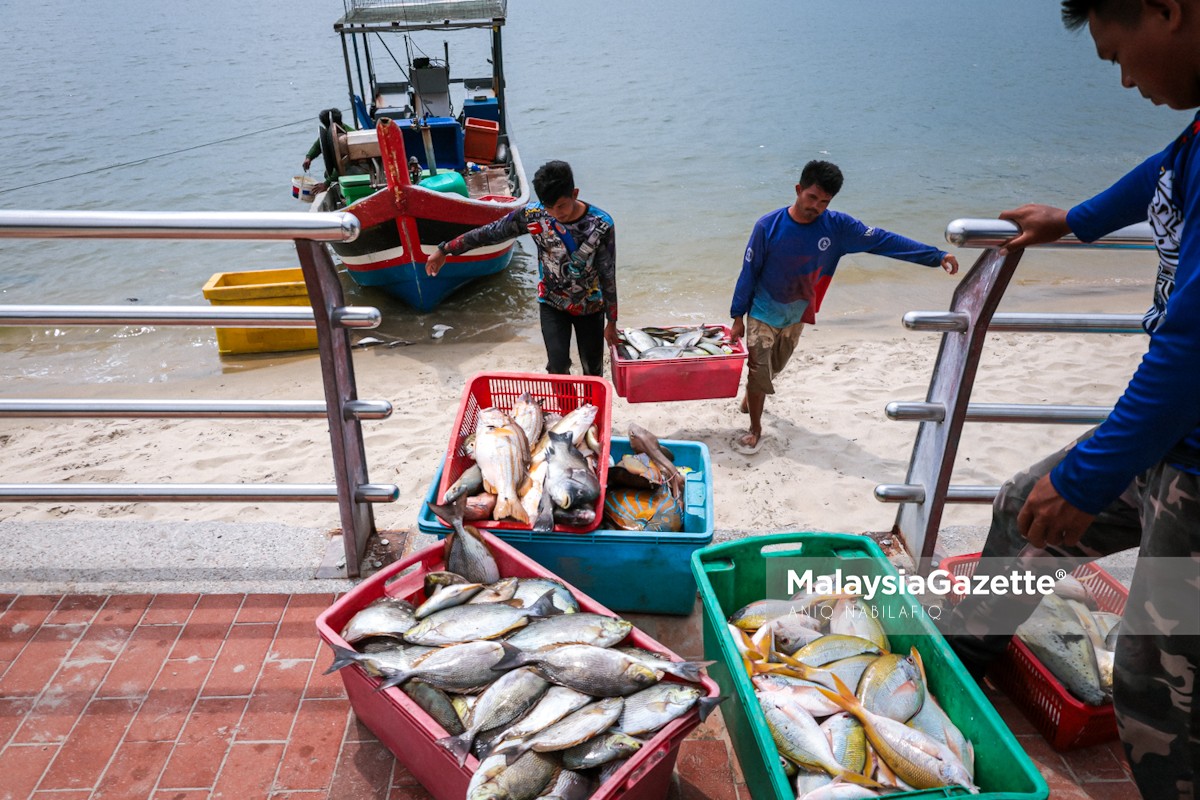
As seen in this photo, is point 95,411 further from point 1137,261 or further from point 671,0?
point 671,0

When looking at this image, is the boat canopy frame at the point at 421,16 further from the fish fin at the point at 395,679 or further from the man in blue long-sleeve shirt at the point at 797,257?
the fish fin at the point at 395,679

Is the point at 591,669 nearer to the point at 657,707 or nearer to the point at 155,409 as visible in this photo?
the point at 657,707

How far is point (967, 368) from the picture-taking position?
2707mm

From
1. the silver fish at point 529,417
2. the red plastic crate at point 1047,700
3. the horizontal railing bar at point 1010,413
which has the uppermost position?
the horizontal railing bar at point 1010,413

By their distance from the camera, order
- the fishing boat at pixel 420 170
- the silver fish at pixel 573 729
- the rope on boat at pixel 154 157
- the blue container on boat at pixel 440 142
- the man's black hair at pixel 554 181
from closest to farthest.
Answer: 1. the silver fish at pixel 573 729
2. the man's black hair at pixel 554 181
3. the fishing boat at pixel 420 170
4. the blue container on boat at pixel 440 142
5. the rope on boat at pixel 154 157

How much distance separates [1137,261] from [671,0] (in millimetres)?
82089

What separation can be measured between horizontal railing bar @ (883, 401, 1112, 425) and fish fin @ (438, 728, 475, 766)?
186 centimetres

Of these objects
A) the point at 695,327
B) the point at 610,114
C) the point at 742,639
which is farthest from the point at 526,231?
the point at 610,114

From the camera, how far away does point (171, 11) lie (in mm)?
71688

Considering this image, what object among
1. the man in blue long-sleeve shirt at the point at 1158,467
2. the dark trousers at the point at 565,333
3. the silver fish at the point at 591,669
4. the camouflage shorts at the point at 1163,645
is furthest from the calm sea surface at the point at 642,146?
the dark trousers at the point at 565,333

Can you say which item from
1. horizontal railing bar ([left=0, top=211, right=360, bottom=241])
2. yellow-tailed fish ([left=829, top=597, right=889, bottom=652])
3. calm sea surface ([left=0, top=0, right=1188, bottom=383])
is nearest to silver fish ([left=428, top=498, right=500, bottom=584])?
horizontal railing bar ([left=0, top=211, right=360, bottom=241])

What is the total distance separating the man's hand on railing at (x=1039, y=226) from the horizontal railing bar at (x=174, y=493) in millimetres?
2481

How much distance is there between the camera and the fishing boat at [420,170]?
8.80 metres

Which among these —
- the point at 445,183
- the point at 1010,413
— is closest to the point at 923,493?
the point at 1010,413
